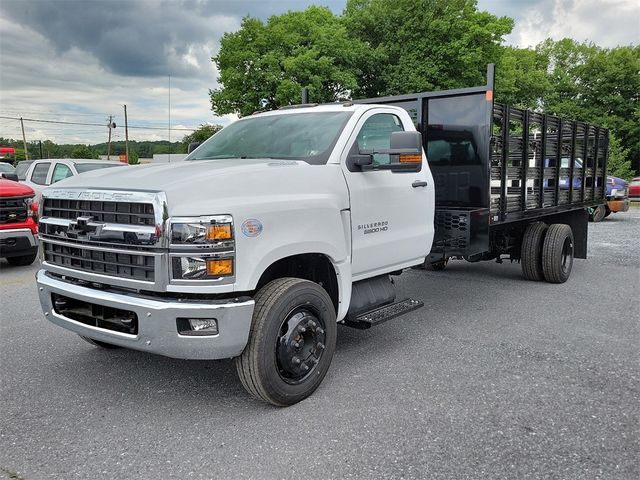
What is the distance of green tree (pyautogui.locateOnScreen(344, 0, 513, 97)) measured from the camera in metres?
34.7

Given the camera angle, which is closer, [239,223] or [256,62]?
[239,223]

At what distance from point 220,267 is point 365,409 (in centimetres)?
139

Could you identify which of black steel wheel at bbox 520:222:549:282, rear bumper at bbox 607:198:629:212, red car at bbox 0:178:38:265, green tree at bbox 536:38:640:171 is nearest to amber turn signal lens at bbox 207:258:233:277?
black steel wheel at bbox 520:222:549:282

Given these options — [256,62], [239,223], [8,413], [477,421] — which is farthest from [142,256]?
[256,62]

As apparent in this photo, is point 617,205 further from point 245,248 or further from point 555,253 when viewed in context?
point 245,248

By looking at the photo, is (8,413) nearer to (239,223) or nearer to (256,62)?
(239,223)

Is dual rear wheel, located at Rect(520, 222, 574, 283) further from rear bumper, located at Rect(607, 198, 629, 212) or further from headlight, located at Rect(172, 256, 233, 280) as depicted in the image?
rear bumper, located at Rect(607, 198, 629, 212)

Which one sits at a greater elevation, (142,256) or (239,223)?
(239,223)

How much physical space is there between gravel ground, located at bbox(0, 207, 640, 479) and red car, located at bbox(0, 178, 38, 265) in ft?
10.3

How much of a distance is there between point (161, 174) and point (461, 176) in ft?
12.1

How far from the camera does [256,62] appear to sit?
3488cm

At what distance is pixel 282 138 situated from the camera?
457 cm

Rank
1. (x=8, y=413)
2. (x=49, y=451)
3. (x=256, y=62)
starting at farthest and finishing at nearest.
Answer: (x=256, y=62) < (x=8, y=413) < (x=49, y=451)

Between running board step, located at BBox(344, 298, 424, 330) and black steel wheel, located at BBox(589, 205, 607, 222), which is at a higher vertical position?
black steel wheel, located at BBox(589, 205, 607, 222)
